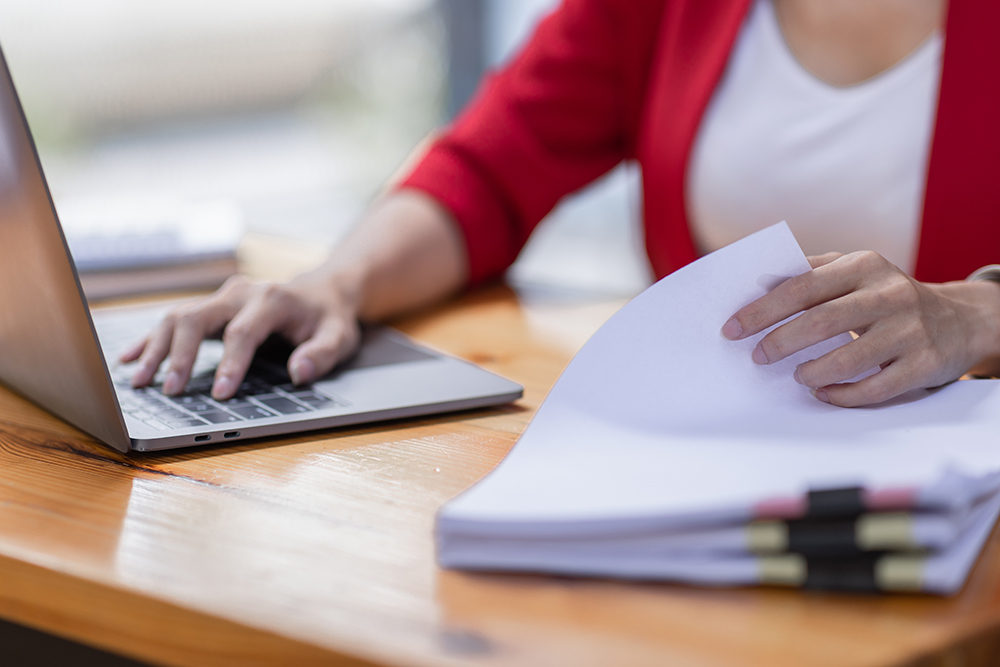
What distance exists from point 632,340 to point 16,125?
0.28m

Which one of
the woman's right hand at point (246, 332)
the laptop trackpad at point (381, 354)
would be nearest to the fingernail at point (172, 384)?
the woman's right hand at point (246, 332)

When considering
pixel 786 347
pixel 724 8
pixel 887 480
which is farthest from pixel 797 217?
pixel 887 480

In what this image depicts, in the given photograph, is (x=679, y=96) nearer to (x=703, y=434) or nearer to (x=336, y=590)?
(x=703, y=434)

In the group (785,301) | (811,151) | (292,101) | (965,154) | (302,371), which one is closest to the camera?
(785,301)

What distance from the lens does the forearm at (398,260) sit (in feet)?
2.27

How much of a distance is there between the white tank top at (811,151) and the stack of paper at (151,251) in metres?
0.48

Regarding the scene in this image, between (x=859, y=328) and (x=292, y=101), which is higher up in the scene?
(x=859, y=328)

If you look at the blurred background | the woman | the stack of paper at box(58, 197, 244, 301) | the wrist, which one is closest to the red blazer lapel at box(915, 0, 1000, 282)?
the woman

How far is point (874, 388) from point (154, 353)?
400 mm

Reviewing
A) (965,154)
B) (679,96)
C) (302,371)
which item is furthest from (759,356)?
(679,96)

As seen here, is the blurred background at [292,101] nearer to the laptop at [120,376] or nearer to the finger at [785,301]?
the laptop at [120,376]

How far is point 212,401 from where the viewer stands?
1.61 ft

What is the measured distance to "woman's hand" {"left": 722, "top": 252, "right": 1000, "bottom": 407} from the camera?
40 centimetres

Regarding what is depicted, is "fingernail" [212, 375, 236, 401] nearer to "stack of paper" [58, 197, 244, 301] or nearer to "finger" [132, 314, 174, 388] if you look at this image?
"finger" [132, 314, 174, 388]
